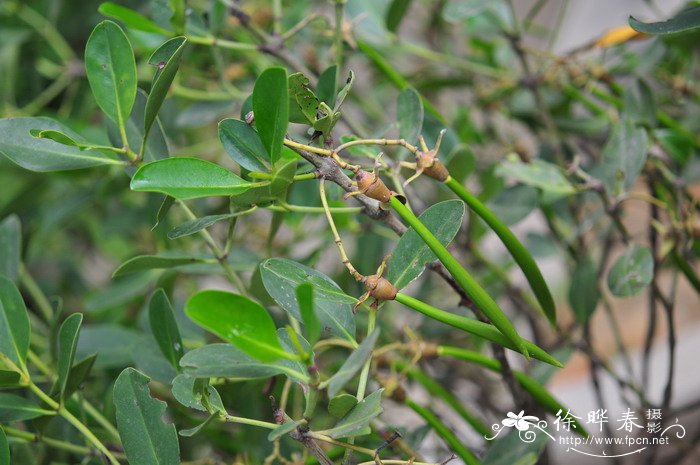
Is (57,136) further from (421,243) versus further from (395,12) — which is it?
(395,12)

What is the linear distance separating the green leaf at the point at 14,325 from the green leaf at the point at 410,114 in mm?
224

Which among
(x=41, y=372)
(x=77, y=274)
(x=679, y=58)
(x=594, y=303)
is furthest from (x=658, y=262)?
(x=77, y=274)

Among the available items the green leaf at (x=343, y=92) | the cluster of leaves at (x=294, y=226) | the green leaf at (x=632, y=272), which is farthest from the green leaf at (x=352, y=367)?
the green leaf at (x=632, y=272)

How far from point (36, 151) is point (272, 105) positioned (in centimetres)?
13

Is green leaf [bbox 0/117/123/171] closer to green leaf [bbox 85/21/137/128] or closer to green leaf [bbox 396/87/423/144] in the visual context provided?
green leaf [bbox 85/21/137/128]

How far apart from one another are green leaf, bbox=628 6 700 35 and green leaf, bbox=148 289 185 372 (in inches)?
10.8

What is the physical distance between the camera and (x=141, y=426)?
32 cm

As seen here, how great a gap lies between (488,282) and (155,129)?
0.33 meters

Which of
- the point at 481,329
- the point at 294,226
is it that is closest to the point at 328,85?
the point at 481,329

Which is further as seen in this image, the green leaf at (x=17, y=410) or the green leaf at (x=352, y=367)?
the green leaf at (x=17, y=410)

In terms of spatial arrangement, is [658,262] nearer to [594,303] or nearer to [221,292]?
[594,303]

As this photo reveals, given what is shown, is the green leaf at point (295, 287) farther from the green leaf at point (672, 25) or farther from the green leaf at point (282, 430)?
the green leaf at point (672, 25)

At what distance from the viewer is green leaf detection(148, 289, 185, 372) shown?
37cm

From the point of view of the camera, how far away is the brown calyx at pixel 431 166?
0.31 metres
